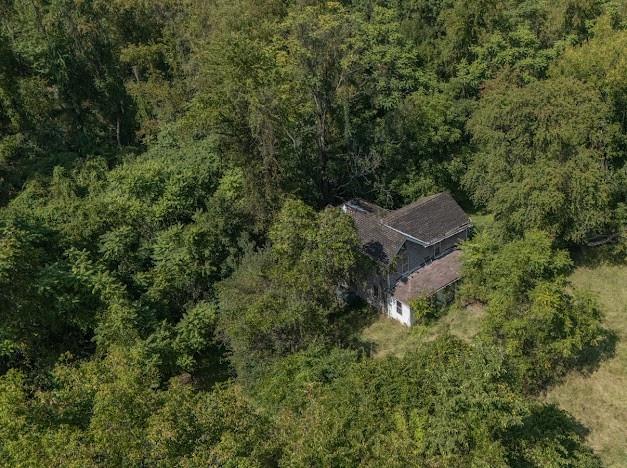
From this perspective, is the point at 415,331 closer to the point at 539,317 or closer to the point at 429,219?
the point at 429,219

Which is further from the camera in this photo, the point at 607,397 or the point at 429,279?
the point at 429,279

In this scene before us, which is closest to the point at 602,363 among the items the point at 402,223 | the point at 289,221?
the point at 402,223

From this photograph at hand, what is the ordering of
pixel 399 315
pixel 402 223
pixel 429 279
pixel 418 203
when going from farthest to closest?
pixel 418 203, pixel 402 223, pixel 429 279, pixel 399 315

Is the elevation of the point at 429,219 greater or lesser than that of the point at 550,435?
lesser

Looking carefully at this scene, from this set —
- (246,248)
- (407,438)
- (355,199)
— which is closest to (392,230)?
(355,199)

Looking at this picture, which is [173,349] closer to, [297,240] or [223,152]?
[297,240]

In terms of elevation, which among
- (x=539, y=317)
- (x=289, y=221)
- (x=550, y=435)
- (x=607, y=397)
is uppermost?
(x=289, y=221)

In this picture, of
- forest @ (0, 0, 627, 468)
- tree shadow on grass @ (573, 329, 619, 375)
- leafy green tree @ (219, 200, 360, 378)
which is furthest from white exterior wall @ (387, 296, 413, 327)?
tree shadow on grass @ (573, 329, 619, 375)

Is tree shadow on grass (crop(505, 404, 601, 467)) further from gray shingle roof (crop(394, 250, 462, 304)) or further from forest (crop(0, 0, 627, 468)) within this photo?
gray shingle roof (crop(394, 250, 462, 304))
